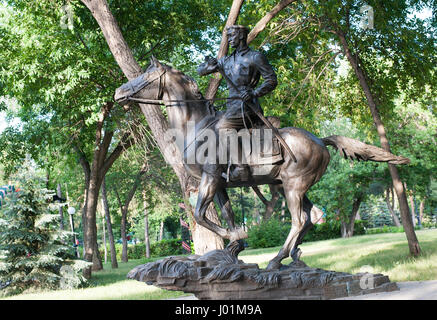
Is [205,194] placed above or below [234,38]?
below

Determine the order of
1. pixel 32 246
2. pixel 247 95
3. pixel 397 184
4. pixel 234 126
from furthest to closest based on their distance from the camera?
pixel 32 246, pixel 397 184, pixel 234 126, pixel 247 95

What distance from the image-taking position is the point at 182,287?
18.5 ft

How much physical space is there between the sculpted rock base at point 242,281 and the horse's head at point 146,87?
7.06 ft

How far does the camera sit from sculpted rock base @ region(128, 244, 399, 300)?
222 inches

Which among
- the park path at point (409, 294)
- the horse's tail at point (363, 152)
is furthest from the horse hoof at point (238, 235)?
the horse's tail at point (363, 152)

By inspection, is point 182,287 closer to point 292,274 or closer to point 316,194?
point 292,274

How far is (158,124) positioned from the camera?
9.51m

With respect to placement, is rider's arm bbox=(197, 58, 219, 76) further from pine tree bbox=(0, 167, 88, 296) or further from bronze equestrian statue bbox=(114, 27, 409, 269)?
pine tree bbox=(0, 167, 88, 296)

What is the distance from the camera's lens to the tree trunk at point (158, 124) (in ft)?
29.6

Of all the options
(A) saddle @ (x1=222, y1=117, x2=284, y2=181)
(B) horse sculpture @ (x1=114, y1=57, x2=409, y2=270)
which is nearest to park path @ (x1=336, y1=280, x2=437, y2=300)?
(B) horse sculpture @ (x1=114, y1=57, x2=409, y2=270)

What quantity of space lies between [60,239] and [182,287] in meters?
9.66

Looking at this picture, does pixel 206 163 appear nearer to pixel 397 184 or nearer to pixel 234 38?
pixel 234 38

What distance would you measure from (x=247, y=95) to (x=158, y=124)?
3.83 meters

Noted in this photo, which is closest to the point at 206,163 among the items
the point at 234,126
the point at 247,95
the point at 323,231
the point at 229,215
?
the point at 234,126
